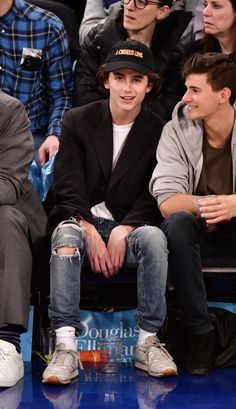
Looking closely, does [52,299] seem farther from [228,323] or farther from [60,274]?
[228,323]

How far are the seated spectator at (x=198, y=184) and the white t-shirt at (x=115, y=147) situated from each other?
0.20 m

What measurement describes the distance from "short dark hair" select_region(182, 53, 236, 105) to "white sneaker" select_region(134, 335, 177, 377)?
1139mm

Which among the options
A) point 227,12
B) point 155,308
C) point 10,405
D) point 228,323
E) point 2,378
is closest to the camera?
point 10,405

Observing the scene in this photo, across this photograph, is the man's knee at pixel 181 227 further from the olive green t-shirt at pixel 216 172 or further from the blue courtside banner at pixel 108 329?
the blue courtside banner at pixel 108 329

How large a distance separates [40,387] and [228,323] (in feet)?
3.04

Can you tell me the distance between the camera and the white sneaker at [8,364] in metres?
3.60

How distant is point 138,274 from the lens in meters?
3.91

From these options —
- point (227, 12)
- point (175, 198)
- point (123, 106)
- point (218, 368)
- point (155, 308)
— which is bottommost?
point (218, 368)

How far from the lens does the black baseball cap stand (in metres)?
4.23

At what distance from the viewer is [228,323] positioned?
4.12m

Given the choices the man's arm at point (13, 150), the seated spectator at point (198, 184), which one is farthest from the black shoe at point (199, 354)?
the man's arm at point (13, 150)

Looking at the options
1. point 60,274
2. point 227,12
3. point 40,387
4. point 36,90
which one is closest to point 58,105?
point 36,90

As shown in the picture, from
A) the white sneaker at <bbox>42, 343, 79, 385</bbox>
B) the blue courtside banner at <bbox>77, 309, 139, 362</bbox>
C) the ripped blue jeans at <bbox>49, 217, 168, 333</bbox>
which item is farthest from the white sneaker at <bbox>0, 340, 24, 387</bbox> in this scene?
the blue courtside banner at <bbox>77, 309, 139, 362</bbox>

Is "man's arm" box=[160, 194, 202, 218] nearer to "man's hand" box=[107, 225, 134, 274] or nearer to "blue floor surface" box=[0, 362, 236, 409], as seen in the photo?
"man's hand" box=[107, 225, 134, 274]
